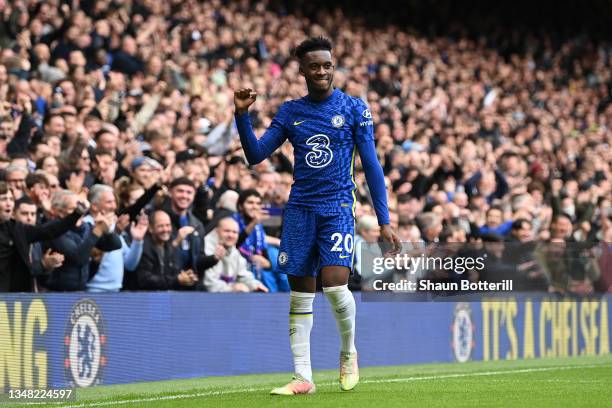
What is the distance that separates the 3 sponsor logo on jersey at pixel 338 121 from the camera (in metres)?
8.78

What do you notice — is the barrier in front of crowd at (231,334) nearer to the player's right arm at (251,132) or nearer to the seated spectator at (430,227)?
the seated spectator at (430,227)

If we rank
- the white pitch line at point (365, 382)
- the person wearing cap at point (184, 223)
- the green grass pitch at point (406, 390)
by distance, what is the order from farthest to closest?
the person wearing cap at point (184, 223) → the white pitch line at point (365, 382) → the green grass pitch at point (406, 390)

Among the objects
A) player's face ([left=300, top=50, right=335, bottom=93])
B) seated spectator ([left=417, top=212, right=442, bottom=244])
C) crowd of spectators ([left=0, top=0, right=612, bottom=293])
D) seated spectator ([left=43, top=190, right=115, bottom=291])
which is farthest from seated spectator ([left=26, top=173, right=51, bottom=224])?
seated spectator ([left=417, top=212, right=442, bottom=244])

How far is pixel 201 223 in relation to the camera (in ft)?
42.6

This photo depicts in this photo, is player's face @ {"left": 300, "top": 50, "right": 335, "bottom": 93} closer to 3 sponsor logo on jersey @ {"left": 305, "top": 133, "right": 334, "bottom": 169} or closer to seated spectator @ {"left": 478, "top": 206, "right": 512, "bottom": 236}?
3 sponsor logo on jersey @ {"left": 305, "top": 133, "right": 334, "bottom": 169}

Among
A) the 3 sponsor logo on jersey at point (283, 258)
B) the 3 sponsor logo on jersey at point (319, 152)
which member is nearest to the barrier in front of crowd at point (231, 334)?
the 3 sponsor logo on jersey at point (283, 258)

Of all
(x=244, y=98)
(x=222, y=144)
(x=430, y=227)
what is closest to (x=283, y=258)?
(x=244, y=98)

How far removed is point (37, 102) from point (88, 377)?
18.7 feet

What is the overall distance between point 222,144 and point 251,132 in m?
7.91

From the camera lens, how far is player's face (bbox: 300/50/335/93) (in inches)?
344

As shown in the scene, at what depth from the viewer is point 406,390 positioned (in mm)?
9227

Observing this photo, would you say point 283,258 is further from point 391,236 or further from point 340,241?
point 391,236

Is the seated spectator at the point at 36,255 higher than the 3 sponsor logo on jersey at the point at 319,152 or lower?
lower

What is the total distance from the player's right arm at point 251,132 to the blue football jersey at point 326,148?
55mm
